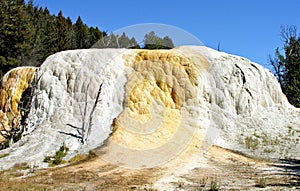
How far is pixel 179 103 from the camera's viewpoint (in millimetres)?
18656

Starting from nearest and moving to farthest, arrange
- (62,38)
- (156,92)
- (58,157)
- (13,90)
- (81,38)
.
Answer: (58,157) → (156,92) → (13,90) → (62,38) → (81,38)

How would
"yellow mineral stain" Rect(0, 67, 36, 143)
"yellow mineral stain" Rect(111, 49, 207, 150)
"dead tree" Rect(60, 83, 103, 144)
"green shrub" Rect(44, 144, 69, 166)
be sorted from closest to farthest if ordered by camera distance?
"green shrub" Rect(44, 144, 69, 166)
"dead tree" Rect(60, 83, 103, 144)
"yellow mineral stain" Rect(111, 49, 207, 150)
"yellow mineral stain" Rect(0, 67, 36, 143)

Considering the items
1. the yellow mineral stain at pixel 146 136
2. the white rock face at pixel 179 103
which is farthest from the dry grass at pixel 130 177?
the white rock face at pixel 179 103

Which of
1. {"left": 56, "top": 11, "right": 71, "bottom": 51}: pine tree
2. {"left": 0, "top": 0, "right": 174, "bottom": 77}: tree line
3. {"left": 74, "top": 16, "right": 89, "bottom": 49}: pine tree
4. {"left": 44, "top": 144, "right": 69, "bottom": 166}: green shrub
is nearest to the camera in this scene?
{"left": 44, "top": 144, "right": 69, "bottom": 166}: green shrub

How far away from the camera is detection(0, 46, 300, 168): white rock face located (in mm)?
17016

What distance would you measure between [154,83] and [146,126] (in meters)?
2.67

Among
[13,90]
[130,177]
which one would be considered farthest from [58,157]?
[13,90]

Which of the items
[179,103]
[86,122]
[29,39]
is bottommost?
[86,122]

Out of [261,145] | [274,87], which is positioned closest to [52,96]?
[261,145]

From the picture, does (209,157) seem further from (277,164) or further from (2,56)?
(2,56)

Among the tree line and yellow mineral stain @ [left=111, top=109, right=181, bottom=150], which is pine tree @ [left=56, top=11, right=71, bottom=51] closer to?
the tree line

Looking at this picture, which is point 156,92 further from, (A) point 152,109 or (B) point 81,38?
(B) point 81,38

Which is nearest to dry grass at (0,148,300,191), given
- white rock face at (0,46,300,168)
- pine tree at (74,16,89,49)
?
white rock face at (0,46,300,168)

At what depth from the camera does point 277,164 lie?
1464cm
